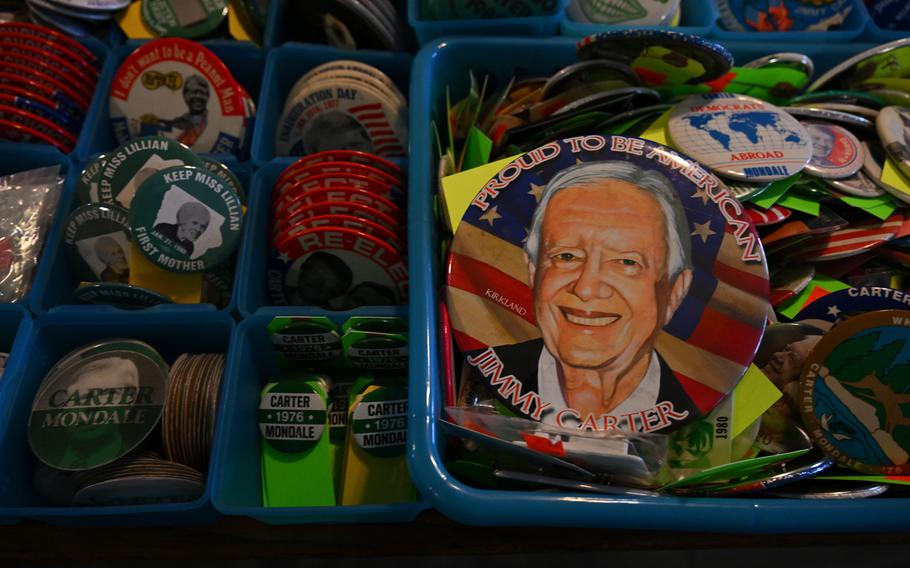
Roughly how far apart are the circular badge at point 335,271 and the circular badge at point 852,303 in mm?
734

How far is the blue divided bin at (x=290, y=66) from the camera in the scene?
5.06 ft

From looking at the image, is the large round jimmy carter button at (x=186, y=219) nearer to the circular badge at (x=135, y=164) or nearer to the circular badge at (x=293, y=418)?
the circular badge at (x=135, y=164)

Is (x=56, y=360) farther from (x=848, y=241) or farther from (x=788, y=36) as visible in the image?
(x=788, y=36)

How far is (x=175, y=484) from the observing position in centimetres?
114

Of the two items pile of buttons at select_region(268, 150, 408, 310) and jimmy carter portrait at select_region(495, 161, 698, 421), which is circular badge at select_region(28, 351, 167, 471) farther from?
jimmy carter portrait at select_region(495, 161, 698, 421)

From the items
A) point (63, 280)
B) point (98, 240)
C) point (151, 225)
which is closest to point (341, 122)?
point (151, 225)

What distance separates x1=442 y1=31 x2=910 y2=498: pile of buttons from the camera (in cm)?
102

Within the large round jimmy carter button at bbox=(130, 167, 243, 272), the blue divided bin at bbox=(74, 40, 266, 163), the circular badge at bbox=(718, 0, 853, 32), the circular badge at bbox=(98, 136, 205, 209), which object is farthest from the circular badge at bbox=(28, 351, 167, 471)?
the circular badge at bbox=(718, 0, 853, 32)

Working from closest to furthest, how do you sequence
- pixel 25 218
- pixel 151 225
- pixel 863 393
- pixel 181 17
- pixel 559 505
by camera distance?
pixel 559 505, pixel 863 393, pixel 151 225, pixel 25 218, pixel 181 17

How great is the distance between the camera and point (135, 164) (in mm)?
1396

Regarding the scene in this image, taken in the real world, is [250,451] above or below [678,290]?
below

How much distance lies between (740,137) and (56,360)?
4.51 ft

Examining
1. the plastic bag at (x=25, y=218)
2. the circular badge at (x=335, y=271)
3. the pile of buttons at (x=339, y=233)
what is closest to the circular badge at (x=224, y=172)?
the pile of buttons at (x=339, y=233)

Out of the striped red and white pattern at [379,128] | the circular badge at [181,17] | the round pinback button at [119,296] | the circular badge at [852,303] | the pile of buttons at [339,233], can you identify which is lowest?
the circular badge at [852,303]
